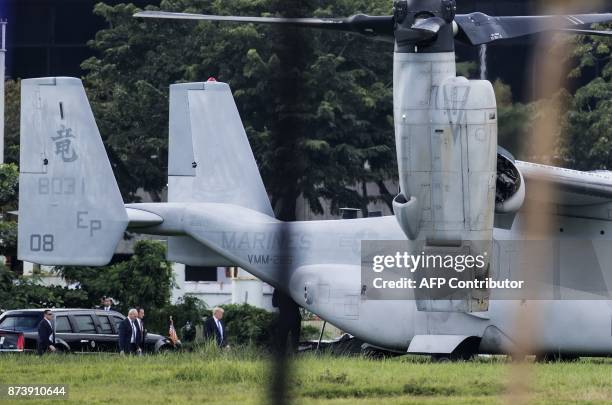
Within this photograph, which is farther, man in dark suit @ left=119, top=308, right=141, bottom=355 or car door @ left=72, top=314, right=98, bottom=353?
car door @ left=72, top=314, right=98, bottom=353

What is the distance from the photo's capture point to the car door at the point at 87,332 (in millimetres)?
23828

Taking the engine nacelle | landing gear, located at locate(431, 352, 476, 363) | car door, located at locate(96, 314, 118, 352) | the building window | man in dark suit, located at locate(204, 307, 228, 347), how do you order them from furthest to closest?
the building window, car door, located at locate(96, 314, 118, 352), man in dark suit, located at locate(204, 307, 228, 347), landing gear, located at locate(431, 352, 476, 363), the engine nacelle

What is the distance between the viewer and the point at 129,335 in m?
22.4

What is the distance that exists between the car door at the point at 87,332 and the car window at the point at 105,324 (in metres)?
0.17

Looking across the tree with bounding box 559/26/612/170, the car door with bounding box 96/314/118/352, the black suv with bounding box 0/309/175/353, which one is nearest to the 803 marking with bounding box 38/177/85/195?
the black suv with bounding box 0/309/175/353

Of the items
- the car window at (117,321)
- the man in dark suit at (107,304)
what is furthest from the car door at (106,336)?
the man in dark suit at (107,304)

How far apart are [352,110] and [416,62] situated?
57.2 ft

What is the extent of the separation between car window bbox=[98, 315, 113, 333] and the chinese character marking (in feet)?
11.1

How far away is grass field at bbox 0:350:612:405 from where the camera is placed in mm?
14750

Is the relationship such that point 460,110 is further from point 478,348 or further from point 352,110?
point 352,110

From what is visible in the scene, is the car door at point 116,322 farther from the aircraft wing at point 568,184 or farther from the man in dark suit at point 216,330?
the aircraft wing at point 568,184

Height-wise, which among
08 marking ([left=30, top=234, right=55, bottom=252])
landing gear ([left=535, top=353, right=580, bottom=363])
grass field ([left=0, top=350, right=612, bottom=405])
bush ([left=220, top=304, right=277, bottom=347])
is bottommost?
bush ([left=220, top=304, right=277, bottom=347])

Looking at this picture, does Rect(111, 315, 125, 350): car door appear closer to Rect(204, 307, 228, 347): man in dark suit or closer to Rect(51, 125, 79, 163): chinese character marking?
Rect(204, 307, 228, 347): man in dark suit

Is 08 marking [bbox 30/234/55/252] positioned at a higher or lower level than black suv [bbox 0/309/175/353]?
higher
